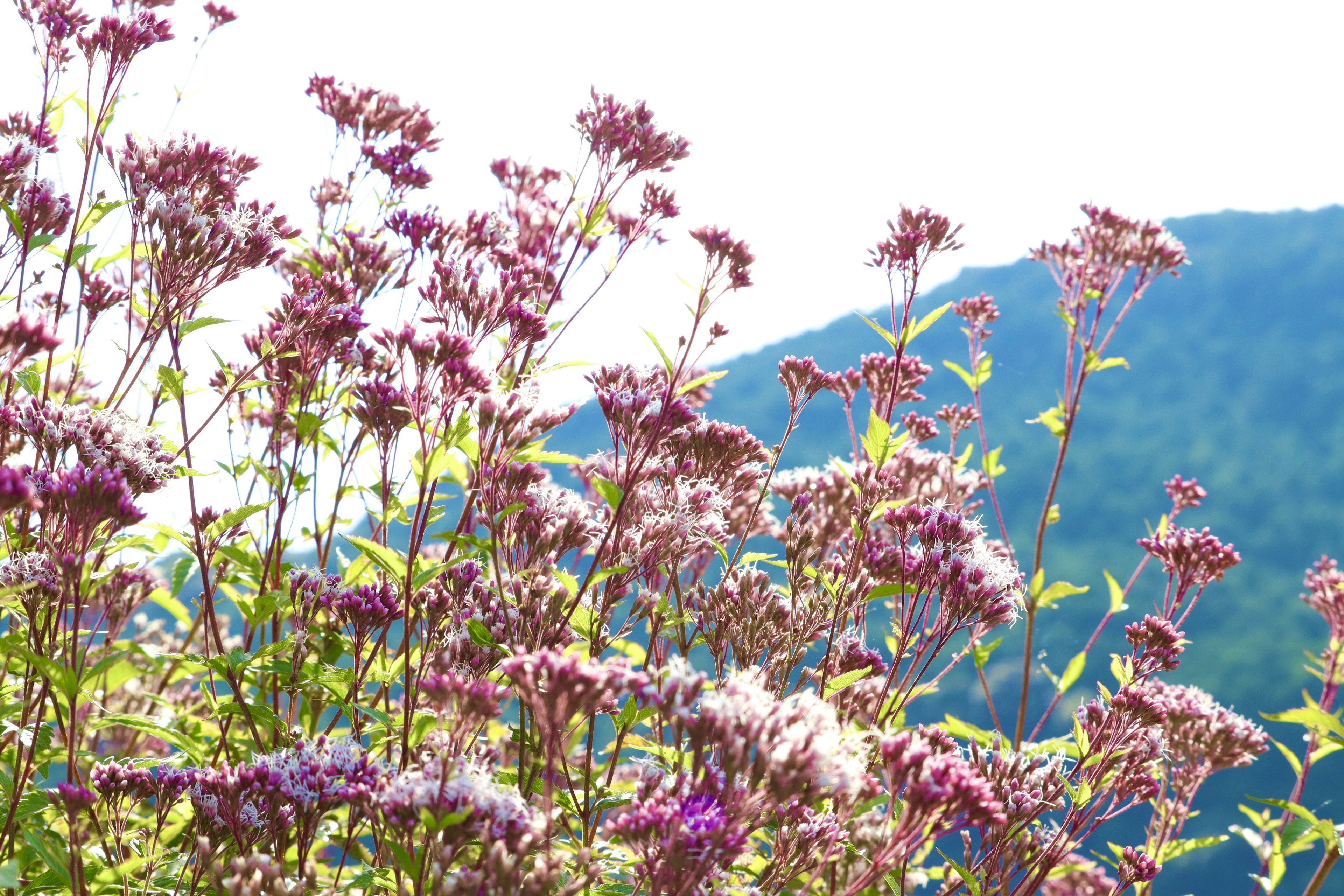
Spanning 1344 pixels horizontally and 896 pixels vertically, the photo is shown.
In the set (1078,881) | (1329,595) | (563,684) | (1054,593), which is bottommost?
(1078,881)

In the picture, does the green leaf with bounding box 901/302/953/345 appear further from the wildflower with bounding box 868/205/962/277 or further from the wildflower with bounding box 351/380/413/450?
the wildflower with bounding box 351/380/413/450

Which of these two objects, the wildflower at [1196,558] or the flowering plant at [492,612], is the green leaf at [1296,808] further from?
the wildflower at [1196,558]

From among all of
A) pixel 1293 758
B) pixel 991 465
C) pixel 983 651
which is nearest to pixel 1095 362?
pixel 991 465

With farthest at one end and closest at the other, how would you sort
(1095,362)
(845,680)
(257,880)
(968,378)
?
(968,378), (1095,362), (845,680), (257,880)

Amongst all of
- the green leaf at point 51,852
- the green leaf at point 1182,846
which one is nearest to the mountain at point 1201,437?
the green leaf at point 1182,846

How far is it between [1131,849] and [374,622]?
108 inches

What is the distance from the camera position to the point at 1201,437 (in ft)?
95.7

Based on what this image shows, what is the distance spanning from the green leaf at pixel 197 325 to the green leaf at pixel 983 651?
3.11 metres

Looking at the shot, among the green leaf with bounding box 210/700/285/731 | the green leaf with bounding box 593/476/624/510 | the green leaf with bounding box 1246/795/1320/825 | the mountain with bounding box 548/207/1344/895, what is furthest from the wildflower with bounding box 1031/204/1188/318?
the mountain with bounding box 548/207/1344/895

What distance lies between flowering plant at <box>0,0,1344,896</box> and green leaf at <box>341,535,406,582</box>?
1cm

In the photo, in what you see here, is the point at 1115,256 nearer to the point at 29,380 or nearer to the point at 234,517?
the point at 234,517

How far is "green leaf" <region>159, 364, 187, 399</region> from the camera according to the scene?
269cm

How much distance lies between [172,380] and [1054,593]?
3551 millimetres

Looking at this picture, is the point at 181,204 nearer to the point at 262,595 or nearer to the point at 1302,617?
the point at 262,595
